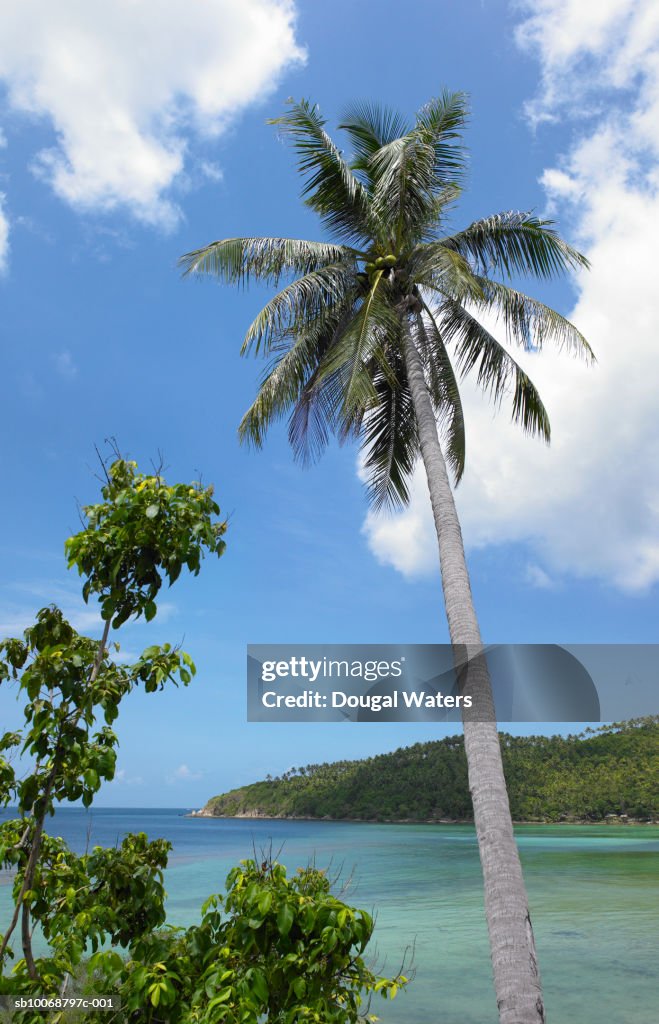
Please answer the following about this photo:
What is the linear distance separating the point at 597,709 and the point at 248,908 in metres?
9.82

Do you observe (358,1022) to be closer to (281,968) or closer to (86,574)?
(281,968)

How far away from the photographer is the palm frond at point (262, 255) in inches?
314

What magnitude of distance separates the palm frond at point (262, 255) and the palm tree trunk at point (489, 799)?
2.42 meters

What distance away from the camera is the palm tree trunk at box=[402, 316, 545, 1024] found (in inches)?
167

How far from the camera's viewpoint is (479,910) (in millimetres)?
19594

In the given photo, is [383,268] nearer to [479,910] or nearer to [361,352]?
[361,352]

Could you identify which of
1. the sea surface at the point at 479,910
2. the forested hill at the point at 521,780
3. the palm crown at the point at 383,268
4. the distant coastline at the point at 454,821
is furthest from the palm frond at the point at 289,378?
the distant coastline at the point at 454,821

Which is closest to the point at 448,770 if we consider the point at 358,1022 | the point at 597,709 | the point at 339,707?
the point at 597,709

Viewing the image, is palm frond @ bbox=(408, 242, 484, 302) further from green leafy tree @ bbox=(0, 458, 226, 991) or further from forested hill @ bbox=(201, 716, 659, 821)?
forested hill @ bbox=(201, 716, 659, 821)

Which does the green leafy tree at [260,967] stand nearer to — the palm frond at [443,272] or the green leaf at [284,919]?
the green leaf at [284,919]

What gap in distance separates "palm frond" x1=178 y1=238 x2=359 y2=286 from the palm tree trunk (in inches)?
95.2

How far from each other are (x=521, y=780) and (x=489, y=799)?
40833 mm

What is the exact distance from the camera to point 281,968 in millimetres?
2648

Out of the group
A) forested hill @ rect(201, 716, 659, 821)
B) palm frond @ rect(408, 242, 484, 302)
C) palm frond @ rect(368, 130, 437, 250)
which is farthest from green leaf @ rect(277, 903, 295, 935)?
forested hill @ rect(201, 716, 659, 821)
